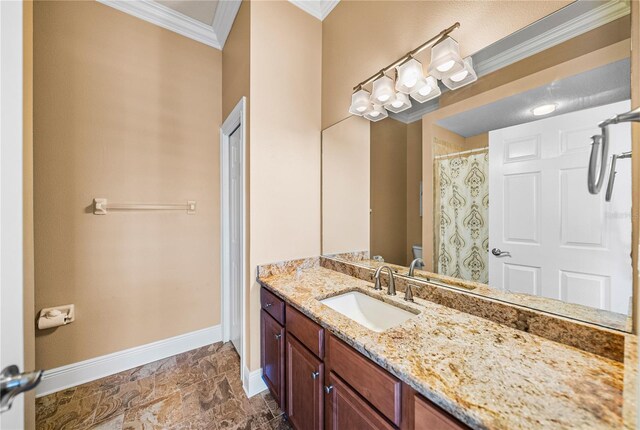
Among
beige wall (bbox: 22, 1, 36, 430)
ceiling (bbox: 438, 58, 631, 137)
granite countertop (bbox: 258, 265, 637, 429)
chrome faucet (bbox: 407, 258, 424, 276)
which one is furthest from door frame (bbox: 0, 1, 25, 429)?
ceiling (bbox: 438, 58, 631, 137)

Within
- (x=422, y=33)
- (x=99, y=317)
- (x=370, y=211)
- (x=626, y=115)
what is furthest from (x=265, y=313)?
(x=422, y=33)

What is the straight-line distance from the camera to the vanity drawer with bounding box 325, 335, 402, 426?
0.77m

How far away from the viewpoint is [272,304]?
1529 mm

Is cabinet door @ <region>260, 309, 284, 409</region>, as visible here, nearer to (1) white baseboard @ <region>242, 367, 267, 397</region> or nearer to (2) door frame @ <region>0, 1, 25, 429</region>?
(1) white baseboard @ <region>242, 367, 267, 397</region>

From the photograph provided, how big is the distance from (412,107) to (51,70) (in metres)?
2.59

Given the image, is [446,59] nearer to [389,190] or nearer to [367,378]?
[389,190]

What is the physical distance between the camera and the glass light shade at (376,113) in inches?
62.5

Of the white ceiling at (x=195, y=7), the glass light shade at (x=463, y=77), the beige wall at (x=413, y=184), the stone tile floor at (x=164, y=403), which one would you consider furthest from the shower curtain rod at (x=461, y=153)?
the white ceiling at (x=195, y=7)

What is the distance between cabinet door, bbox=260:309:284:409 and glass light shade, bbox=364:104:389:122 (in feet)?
4.97

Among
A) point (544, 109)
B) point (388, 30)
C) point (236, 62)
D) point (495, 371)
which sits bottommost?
point (495, 371)

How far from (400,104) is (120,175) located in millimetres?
2253

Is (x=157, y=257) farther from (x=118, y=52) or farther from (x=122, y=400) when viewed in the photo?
(x=118, y=52)

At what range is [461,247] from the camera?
1.22 m

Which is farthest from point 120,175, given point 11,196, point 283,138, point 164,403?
point 164,403
